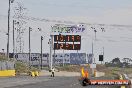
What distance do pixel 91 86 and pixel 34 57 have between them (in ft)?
626

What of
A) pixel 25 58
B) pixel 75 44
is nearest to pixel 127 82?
pixel 75 44

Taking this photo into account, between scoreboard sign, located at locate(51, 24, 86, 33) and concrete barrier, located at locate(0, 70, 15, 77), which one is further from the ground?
scoreboard sign, located at locate(51, 24, 86, 33)

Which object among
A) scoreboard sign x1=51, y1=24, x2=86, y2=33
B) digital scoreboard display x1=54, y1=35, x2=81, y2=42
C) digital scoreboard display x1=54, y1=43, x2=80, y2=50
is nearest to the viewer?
digital scoreboard display x1=54, y1=43, x2=80, y2=50

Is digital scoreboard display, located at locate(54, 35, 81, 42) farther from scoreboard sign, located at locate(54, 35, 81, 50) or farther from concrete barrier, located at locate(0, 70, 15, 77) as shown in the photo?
concrete barrier, located at locate(0, 70, 15, 77)

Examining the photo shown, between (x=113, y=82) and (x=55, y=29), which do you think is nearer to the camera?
(x=113, y=82)

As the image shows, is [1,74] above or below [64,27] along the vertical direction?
below

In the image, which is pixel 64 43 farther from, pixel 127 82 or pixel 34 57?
pixel 34 57

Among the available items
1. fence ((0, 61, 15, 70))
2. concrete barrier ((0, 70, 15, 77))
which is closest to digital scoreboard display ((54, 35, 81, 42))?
fence ((0, 61, 15, 70))

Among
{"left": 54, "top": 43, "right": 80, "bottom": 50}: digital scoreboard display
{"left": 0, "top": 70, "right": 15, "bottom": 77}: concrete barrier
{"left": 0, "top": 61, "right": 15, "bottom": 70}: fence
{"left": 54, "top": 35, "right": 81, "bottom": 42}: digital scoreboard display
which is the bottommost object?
{"left": 0, "top": 70, "right": 15, "bottom": 77}: concrete barrier

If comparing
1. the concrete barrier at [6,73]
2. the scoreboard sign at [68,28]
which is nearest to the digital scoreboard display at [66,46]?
the scoreboard sign at [68,28]

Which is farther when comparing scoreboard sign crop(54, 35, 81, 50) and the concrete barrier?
the concrete barrier

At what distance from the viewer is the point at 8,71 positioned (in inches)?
3265

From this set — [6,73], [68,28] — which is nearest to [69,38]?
[68,28]

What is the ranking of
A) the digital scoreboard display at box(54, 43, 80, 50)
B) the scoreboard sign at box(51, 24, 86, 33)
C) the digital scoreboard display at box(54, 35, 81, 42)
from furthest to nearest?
the scoreboard sign at box(51, 24, 86, 33)
the digital scoreboard display at box(54, 35, 81, 42)
the digital scoreboard display at box(54, 43, 80, 50)
